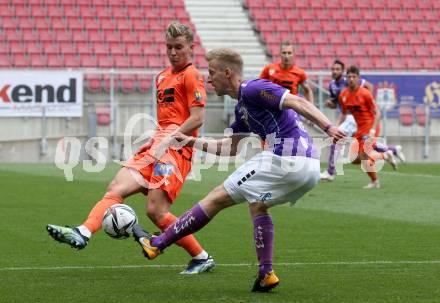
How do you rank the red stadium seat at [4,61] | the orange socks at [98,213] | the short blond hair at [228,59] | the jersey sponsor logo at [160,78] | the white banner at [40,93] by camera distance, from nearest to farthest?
1. the short blond hair at [228,59]
2. the orange socks at [98,213]
3. the jersey sponsor logo at [160,78]
4. the white banner at [40,93]
5. the red stadium seat at [4,61]

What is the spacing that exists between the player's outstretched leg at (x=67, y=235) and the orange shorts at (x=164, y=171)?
848mm

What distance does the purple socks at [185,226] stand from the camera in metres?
7.19

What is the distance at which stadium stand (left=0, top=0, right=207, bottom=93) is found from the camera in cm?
2834

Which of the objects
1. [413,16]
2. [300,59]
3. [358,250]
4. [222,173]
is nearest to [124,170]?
[358,250]

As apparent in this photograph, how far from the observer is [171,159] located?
8.23m

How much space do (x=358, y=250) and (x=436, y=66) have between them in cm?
2266

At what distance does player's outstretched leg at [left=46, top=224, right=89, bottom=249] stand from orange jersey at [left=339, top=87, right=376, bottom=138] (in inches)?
455

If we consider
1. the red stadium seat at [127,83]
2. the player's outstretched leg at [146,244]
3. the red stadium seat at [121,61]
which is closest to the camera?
the player's outstretched leg at [146,244]

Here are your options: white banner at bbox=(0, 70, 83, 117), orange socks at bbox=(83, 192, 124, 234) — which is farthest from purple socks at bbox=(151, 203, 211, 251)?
white banner at bbox=(0, 70, 83, 117)

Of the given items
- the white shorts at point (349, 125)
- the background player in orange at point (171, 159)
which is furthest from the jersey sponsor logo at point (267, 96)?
the white shorts at point (349, 125)

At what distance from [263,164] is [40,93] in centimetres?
1897

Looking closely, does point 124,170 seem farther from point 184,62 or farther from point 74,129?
point 74,129

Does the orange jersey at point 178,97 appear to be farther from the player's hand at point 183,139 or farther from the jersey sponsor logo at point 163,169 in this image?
the player's hand at point 183,139

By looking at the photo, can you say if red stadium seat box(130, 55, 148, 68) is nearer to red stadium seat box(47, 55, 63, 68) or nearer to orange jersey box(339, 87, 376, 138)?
red stadium seat box(47, 55, 63, 68)
